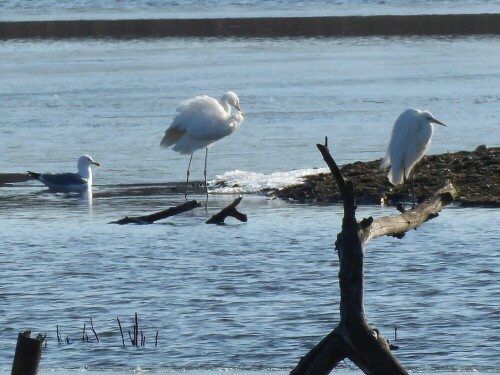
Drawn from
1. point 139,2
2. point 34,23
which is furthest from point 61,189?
point 139,2

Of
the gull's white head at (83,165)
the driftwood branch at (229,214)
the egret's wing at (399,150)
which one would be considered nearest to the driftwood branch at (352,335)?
the driftwood branch at (229,214)

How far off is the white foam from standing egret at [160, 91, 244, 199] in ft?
1.51

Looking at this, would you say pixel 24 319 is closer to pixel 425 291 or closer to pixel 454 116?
pixel 425 291

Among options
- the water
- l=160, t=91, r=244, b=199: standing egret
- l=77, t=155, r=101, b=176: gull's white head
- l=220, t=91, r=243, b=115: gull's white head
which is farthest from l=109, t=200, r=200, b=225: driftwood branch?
the water

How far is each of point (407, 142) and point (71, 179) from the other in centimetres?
436

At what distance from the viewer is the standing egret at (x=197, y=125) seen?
16.0 m

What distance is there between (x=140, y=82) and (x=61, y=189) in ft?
42.7

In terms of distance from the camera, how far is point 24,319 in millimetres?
9133

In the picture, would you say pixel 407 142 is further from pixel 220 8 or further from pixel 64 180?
pixel 220 8

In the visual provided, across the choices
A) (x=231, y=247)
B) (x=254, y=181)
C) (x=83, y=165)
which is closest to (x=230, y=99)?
(x=254, y=181)

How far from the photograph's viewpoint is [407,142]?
13820 mm

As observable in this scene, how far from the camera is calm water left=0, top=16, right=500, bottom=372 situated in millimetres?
8414

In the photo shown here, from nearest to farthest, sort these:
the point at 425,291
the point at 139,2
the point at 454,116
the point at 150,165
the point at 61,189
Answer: the point at 425,291, the point at 61,189, the point at 150,165, the point at 454,116, the point at 139,2

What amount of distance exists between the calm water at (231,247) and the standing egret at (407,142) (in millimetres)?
505
